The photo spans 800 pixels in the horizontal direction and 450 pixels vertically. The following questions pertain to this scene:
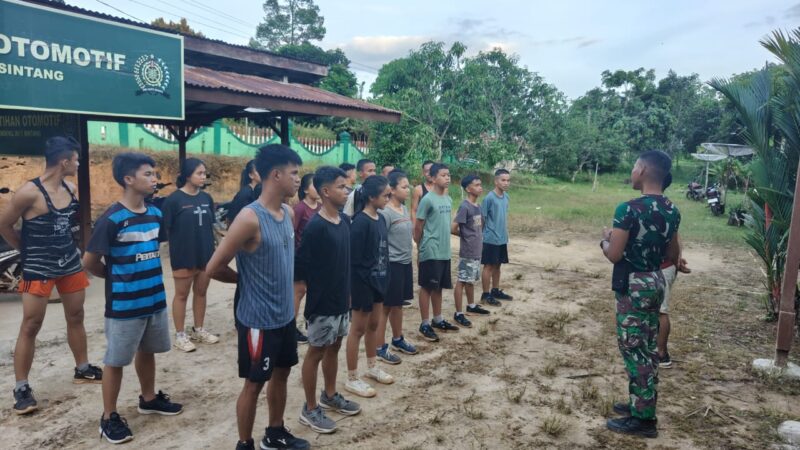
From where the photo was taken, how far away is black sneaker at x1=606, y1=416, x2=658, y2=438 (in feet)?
11.9

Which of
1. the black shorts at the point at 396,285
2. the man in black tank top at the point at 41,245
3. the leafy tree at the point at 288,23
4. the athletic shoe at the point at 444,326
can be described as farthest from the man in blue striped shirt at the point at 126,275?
the leafy tree at the point at 288,23

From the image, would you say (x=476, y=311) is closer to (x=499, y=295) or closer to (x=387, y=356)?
(x=499, y=295)

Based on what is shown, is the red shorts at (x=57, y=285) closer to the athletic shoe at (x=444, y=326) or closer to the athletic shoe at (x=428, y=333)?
the athletic shoe at (x=428, y=333)

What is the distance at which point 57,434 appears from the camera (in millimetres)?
3400

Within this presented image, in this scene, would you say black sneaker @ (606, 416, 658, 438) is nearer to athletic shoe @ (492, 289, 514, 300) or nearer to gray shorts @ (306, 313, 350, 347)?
gray shorts @ (306, 313, 350, 347)

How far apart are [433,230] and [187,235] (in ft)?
7.77

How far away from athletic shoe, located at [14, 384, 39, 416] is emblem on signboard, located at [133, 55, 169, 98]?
184 inches

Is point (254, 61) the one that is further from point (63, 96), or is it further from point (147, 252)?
point (147, 252)

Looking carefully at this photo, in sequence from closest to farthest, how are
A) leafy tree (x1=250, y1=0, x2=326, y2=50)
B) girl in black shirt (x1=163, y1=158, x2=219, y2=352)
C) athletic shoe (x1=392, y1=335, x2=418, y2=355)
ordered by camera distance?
girl in black shirt (x1=163, y1=158, x2=219, y2=352) → athletic shoe (x1=392, y1=335, x2=418, y2=355) → leafy tree (x1=250, y1=0, x2=326, y2=50)

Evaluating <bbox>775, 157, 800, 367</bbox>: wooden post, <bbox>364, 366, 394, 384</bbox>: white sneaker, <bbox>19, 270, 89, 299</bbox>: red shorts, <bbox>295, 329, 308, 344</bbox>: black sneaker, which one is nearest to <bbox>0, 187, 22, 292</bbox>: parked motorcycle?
<bbox>19, 270, 89, 299</bbox>: red shorts

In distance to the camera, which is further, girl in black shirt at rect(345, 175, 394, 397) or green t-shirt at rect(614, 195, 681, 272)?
girl in black shirt at rect(345, 175, 394, 397)

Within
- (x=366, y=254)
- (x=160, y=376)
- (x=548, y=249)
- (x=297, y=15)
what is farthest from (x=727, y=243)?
(x=297, y=15)

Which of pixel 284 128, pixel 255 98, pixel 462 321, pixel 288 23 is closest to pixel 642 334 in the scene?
pixel 462 321

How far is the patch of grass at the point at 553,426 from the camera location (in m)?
3.62
